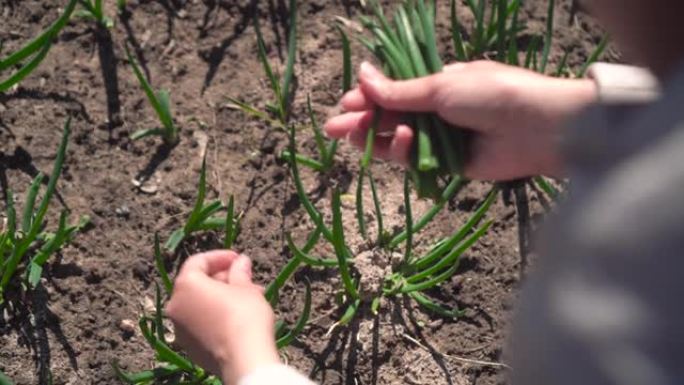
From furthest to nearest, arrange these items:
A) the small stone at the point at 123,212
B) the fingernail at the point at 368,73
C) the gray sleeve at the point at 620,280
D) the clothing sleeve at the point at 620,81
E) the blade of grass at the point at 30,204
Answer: the small stone at the point at 123,212, the blade of grass at the point at 30,204, the fingernail at the point at 368,73, the clothing sleeve at the point at 620,81, the gray sleeve at the point at 620,280

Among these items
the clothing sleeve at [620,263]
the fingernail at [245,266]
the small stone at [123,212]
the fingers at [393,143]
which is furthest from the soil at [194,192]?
the clothing sleeve at [620,263]

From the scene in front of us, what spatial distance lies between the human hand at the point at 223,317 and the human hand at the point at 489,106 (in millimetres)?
336

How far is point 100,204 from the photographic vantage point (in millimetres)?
1827

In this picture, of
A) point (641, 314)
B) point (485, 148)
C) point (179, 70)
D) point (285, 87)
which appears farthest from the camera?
point (179, 70)

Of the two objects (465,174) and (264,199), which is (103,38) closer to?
(264,199)

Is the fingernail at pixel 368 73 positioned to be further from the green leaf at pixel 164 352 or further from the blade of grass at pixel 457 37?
the green leaf at pixel 164 352

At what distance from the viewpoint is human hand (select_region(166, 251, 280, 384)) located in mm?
1354

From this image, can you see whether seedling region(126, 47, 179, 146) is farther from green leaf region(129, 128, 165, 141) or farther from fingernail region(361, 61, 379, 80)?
fingernail region(361, 61, 379, 80)

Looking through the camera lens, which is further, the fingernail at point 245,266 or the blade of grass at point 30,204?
the blade of grass at point 30,204

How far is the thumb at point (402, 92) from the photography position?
1.36 meters

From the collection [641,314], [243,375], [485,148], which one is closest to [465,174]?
[485,148]

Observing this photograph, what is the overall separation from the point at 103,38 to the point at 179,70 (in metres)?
0.18

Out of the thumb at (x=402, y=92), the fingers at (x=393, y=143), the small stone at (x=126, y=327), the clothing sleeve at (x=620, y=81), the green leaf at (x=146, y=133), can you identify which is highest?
the clothing sleeve at (x=620, y=81)

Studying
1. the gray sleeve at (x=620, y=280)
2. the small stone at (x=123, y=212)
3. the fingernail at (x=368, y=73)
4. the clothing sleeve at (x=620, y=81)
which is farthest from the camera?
the small stone at (x=123, y=212)
